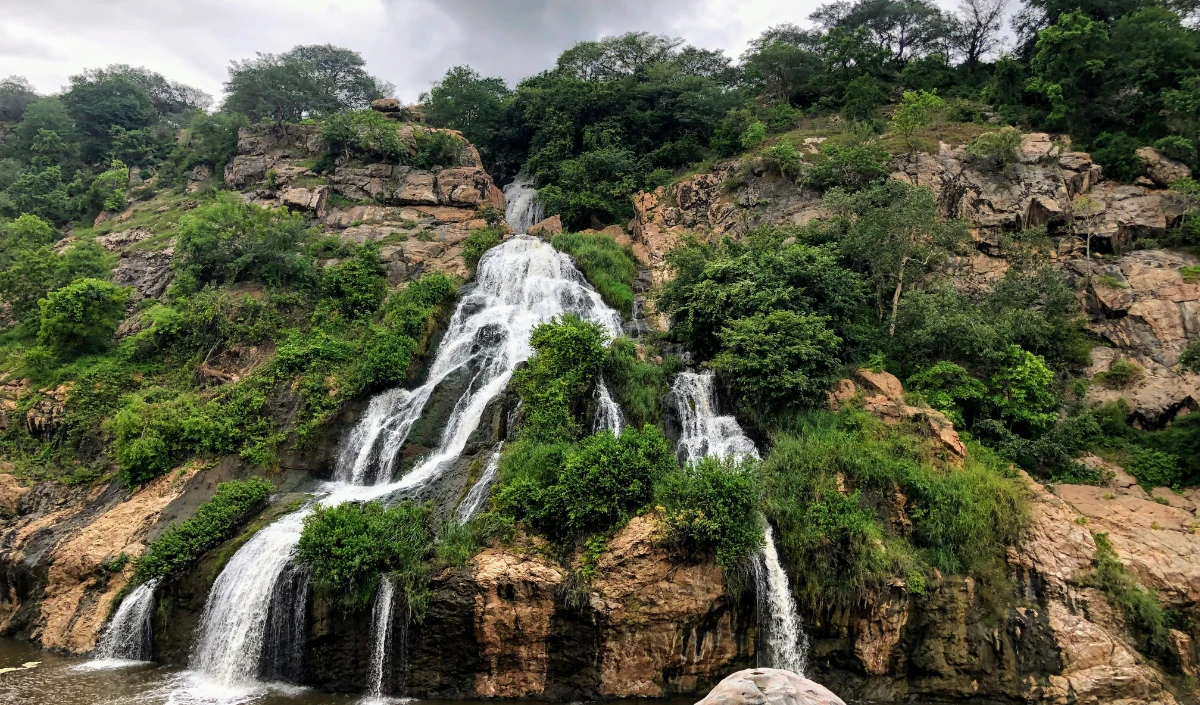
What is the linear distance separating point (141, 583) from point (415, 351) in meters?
9.73

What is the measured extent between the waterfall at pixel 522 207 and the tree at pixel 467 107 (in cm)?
543

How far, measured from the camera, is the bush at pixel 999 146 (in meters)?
24.6

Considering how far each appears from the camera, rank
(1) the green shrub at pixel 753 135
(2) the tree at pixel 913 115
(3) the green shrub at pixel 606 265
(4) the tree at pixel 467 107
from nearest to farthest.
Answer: (3) the green shrub at pixel 606 265 < (2) the tree at pixel 913 115 < (1) the green shrub at pixel 753 135 < (4) the tree at pixel 467 107

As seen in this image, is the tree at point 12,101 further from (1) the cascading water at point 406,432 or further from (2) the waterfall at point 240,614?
(2) the waterfall at point 240,614

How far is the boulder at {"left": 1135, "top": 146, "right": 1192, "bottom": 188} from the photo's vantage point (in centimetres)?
2294

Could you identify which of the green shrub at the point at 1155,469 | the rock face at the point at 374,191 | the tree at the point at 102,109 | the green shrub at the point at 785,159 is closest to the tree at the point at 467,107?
the rock face at the point at 374,191

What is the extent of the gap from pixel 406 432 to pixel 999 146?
27108 mm

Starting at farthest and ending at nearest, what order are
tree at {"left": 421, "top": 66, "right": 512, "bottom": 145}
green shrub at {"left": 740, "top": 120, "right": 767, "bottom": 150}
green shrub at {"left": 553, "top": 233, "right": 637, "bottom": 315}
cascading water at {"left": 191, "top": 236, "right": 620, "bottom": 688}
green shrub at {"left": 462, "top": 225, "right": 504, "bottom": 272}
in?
tree at {"left": 421, "top": 66, "right": 512, "bottom": 145}, green shrub at {"left": 740, "top": 120, "right": 767, "bottom": 150}, green shrub at {"left": 462, "top": 225, "right": 504, "bottom": 272}, green shrub at {"left": 553, "top": 233, "right": 637, "bottom": 315}, cascading water at {"left": 191, "top": 236, "right": 620, "bottom": 688}

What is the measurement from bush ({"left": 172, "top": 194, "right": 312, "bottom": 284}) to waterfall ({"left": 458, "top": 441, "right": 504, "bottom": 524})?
577 inches

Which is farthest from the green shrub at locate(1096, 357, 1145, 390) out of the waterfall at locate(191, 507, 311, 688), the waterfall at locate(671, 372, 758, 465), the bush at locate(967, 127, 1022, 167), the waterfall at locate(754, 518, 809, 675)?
the waterfall at locate(191, 507, 311, 688)

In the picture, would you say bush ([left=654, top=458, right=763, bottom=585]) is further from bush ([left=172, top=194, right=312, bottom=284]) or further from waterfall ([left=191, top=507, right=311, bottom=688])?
bush ([left=172, top=194, right=312, bottom=284])

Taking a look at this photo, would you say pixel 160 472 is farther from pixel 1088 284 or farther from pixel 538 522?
pixel 1088 284

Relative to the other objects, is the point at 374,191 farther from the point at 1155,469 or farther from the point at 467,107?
the point at 1155,469

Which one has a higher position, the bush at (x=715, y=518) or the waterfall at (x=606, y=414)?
the waterfall at (x=606, y=414)
